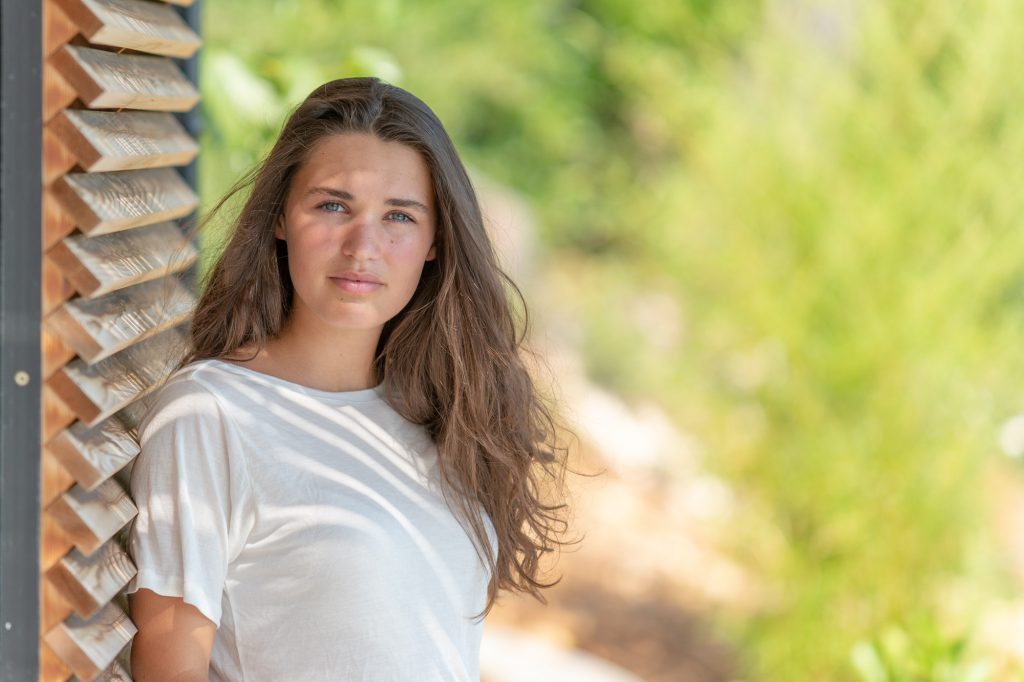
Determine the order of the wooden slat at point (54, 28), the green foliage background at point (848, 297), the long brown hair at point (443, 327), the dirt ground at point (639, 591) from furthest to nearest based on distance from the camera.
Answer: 1. the dirt ground at point (639, 591)
2. the green foliage background at point (848, 297)
3. the long brown hair at point (443, 327)
4. the wooden slat at point (54, 28)

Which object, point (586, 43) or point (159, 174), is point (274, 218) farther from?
point (586, 43)

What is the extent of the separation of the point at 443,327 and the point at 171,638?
0.61 meters

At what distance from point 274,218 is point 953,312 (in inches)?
132

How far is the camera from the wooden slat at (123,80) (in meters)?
1.18

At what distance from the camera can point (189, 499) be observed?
4.36 ft

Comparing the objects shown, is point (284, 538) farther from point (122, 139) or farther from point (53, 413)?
point (122, 139)

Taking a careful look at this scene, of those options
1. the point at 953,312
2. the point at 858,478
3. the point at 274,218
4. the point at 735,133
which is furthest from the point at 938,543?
the point at 274,218

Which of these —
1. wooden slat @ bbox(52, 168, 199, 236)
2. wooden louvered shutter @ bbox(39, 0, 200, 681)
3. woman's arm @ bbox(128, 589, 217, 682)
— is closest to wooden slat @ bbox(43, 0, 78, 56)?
wooden louvered shutter @ bbox(39, 0, 200, 681)

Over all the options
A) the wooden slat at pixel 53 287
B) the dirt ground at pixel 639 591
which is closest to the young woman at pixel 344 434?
the wooden slat at pixel 53 287

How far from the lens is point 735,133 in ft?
16.2

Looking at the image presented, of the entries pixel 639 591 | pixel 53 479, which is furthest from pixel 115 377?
pixel 639 591

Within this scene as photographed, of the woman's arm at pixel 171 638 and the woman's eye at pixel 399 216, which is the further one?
the woman's eye at pixel 399 216

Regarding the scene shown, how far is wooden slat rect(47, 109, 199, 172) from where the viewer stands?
119 cm

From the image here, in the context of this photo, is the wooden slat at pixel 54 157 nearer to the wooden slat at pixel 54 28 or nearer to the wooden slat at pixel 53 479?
the wooden slat at pixel 54 28
